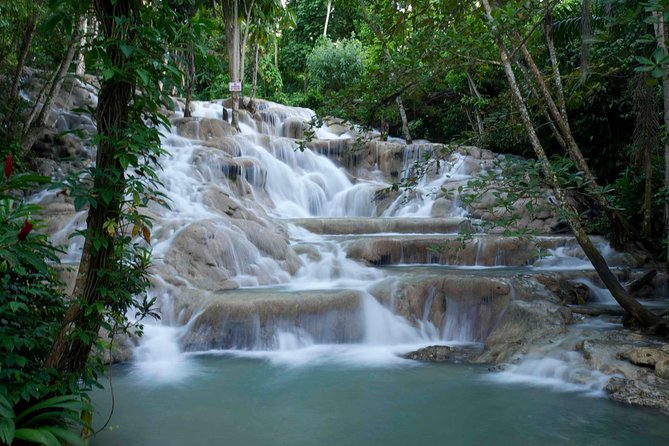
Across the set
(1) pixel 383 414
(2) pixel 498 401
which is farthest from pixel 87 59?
(2) pixel 498 401

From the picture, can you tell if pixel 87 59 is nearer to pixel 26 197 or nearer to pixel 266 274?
pixel 266 274

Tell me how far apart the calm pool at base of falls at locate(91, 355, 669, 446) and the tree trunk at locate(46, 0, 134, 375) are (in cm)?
139

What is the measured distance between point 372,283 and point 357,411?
3604 millimetres

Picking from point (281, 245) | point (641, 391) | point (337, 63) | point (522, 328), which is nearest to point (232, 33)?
point (337, 63)

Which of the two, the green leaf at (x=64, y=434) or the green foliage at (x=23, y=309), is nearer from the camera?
the green foliage at (x=23, y=309)

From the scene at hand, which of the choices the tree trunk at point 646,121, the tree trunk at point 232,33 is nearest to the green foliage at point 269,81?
the tree trunk at point 232,33

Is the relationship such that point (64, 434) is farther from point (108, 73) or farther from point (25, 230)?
point (108, 73)

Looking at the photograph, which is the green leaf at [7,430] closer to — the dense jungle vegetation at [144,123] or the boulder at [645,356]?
the dense jungle vegetation at [144,123]

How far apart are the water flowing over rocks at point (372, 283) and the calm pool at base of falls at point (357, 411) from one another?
1.81 feet

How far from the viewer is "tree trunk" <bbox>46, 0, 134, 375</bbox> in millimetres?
3096

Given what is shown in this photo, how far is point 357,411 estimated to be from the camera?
17.4ft

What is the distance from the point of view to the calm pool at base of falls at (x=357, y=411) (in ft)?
15.4

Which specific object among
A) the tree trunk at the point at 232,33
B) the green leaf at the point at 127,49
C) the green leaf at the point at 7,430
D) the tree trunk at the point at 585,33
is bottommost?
the green leaf at the point at 7,430

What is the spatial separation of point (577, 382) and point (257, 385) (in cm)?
336
